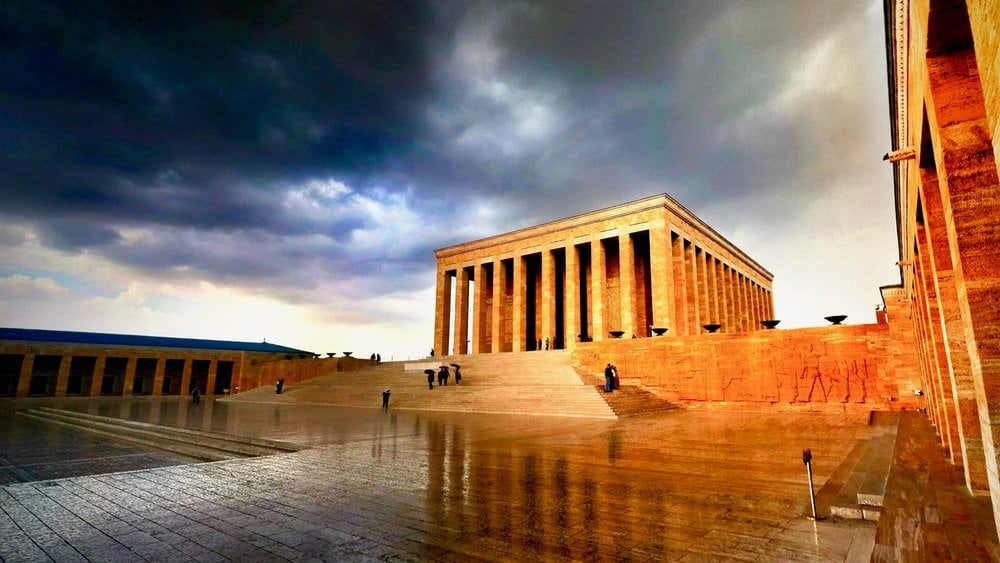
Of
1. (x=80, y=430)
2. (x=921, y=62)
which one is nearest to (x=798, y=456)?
(x=921, y=62)

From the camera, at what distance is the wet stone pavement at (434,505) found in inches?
136

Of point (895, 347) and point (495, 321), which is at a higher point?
point (495, 321)

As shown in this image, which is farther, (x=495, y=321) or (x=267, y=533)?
(x=495, y=321)

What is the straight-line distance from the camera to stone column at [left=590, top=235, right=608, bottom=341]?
30406 mm

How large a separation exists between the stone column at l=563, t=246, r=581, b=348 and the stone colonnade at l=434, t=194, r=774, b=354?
0.23 ft

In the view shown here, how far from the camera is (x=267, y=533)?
12.5 feet

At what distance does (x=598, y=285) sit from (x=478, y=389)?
13755 millimetres

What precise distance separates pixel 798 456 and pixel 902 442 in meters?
3.39

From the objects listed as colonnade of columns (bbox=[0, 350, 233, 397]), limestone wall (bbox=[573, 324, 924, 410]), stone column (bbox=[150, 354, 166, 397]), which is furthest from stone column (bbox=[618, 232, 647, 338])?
stone column (bbox=[150, 354, 166, 397])

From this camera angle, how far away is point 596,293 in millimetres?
31203

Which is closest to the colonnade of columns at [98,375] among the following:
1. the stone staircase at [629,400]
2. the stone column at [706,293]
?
the stone staircase at [629,400]

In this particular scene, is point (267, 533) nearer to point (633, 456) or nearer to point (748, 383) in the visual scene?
point (633, 456)

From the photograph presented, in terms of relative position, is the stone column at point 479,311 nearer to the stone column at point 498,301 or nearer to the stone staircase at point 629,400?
the stone column at point 498,301

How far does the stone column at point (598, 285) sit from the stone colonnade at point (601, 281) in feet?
0.22
